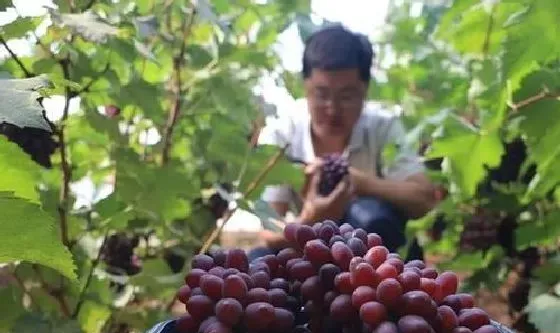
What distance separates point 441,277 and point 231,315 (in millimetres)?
121

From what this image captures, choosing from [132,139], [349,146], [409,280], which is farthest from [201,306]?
[349,146]

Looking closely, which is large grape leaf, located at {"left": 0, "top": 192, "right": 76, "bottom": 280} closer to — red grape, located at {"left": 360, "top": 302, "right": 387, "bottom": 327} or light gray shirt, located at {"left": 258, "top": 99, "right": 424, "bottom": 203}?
red grape, located at {"left": 360, "top": 302, "right": 387, "bottom": 327}

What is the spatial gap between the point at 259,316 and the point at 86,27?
360 millimetres

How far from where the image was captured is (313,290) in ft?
1.50

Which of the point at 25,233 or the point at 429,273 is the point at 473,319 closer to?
the point at 429,273

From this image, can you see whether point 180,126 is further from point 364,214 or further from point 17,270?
point 17,270

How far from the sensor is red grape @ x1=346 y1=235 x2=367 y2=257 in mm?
472

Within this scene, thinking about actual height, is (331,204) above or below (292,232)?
below

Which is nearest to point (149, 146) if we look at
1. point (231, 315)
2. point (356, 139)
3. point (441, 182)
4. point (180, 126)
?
point (180, 126)

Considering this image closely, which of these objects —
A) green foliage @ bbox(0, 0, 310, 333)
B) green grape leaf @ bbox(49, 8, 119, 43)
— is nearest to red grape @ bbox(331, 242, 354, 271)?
green foliage @ bbox(0, 0, 310, 333)

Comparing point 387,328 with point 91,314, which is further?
point 91,314

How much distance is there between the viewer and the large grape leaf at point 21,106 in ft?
1.39

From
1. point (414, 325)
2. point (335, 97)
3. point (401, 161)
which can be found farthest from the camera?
point (401, 161)

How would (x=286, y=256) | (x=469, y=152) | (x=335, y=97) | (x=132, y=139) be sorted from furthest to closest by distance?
(x=335, y=97) < (x=132, y=139) < (x=469, y=152) < (x=286, y=256)
